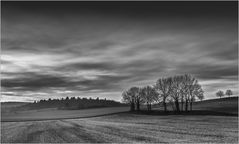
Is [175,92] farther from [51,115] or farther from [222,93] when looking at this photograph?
[222,93]

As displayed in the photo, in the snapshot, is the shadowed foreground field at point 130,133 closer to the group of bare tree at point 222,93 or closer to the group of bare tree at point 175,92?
the group of bare tree at point 175,92

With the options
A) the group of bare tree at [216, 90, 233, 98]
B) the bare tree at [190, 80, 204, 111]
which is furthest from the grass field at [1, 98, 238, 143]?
the group of bare tree at [216, 90, 233, 98]

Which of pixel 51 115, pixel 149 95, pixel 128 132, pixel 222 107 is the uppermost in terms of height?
pixel 149 95

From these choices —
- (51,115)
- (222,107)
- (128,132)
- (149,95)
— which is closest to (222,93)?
(222,107)

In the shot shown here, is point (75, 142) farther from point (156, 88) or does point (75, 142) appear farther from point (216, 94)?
point (216, 94)

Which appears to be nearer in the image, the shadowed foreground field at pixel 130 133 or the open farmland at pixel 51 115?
the shadowed foreground field at pixel 130 133

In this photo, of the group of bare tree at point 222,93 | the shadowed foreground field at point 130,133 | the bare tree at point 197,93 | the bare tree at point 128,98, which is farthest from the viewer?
the group of bare tree at point 222,93

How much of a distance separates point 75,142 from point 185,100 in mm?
62275

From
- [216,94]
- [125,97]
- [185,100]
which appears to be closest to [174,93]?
[185,100]

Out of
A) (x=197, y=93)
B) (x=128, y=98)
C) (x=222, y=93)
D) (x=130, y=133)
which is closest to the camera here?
(x=130, y=133)

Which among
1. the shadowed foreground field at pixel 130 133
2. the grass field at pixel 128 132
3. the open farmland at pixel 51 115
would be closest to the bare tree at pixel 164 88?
the open farmland at pixel 51 115

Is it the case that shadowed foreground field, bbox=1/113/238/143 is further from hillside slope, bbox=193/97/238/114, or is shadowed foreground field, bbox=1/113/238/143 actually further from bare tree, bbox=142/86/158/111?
bare tree, bbox=142/86/158/111

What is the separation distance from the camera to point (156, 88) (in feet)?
285

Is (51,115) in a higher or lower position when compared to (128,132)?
lower
